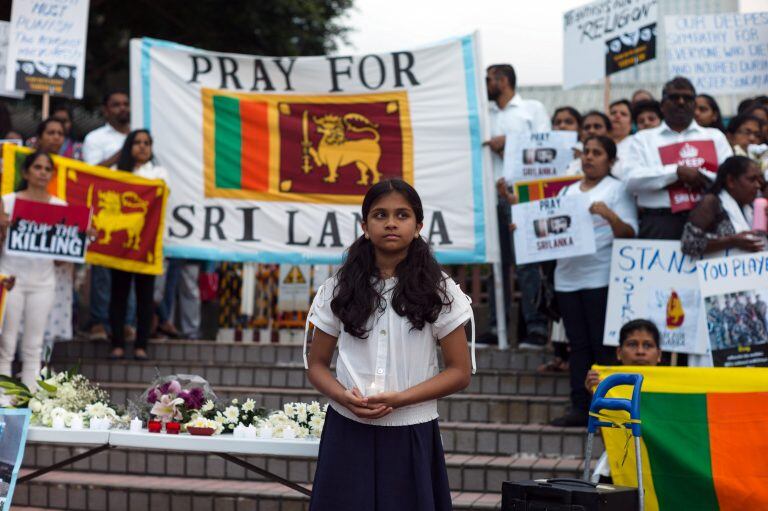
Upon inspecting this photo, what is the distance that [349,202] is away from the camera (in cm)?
931

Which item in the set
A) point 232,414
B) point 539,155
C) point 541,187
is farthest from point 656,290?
point 232,414

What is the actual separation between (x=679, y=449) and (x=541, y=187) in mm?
3166

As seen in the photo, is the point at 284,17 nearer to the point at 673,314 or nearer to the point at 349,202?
the point at 349,202

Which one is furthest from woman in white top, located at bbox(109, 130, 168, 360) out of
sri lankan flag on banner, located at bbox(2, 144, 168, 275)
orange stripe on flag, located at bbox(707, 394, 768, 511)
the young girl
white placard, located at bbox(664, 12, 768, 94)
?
the young girl

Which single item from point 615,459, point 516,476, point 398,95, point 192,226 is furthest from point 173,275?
point 615,459

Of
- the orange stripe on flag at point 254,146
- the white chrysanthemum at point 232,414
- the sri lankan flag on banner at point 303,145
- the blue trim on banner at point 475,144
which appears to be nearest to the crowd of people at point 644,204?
the blue trim on banner at point 475,144

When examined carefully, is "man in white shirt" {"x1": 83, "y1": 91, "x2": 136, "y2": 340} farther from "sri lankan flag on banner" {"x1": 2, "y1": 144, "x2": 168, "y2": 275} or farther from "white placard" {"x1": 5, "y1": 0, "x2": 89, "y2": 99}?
"sri lankan flag on banner" {"x1": 2, "y1": 144, "x2": 168, "y2": 275}

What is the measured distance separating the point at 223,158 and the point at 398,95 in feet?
4.95

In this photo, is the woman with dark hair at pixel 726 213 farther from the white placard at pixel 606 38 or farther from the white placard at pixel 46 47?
the white placard at pixel 46 47

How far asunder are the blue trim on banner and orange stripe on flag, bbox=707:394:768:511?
12.6 feet

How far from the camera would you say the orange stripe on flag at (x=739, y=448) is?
205 inches

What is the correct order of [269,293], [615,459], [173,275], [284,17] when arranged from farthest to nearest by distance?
[284,17]
[269,293]
[173,275]
[615,459]

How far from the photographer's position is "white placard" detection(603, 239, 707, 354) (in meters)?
7.31

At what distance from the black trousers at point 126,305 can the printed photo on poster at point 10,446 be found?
3.67 meters
